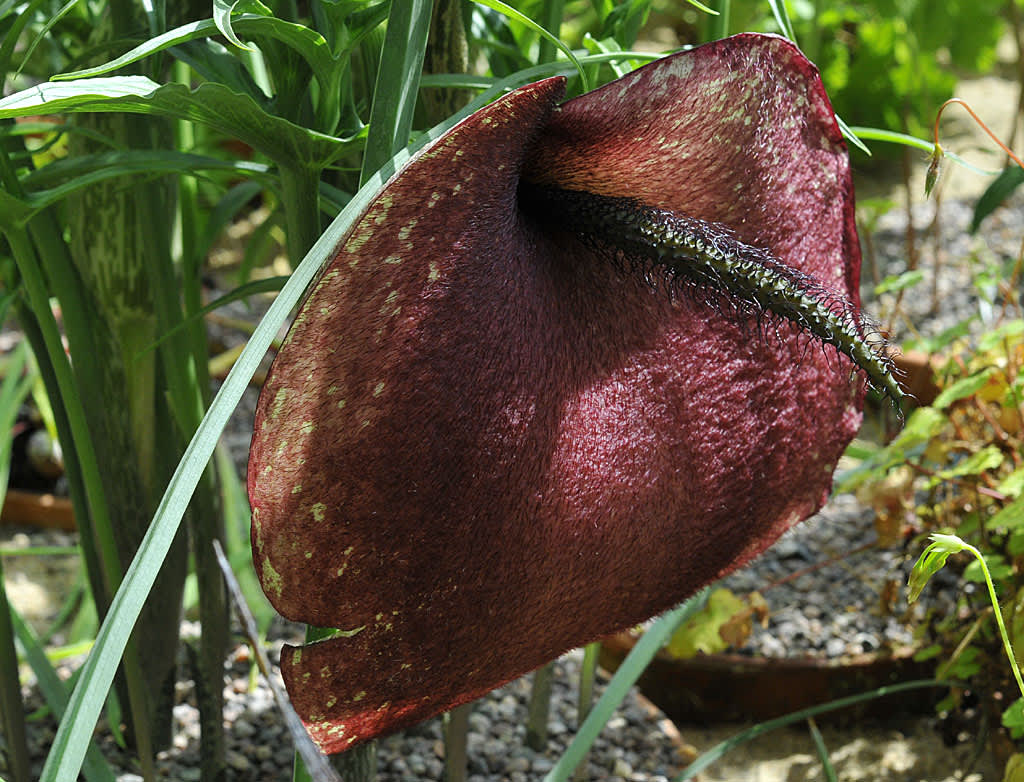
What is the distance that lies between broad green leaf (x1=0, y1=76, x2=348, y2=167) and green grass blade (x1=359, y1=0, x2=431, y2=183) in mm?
17

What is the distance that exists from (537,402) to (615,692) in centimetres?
25

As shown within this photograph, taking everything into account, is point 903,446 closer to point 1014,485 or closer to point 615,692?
point 1014,485

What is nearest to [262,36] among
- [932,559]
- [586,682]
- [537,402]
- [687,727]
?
[537,402]

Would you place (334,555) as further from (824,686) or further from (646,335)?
(824,686)

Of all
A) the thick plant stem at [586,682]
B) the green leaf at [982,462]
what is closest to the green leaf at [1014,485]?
the green leaf at [982,462]

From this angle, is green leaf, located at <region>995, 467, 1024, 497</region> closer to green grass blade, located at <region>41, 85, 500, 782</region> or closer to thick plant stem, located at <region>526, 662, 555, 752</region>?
thick plant stem, located at <region>526, 662, 555, 752</region>

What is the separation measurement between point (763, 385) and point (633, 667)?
0.62 feet

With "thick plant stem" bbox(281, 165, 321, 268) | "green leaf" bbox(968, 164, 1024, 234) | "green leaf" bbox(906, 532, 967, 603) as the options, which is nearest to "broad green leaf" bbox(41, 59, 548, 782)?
"thick plant stem" bbox(281, 165, 321, 268)

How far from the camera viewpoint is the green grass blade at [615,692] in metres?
0.52

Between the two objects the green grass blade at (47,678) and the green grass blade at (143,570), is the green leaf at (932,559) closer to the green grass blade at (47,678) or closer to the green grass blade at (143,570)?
the green grass blade at (143,570)

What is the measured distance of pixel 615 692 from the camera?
1.77ft

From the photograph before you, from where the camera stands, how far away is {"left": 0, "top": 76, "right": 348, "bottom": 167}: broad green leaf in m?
0.30

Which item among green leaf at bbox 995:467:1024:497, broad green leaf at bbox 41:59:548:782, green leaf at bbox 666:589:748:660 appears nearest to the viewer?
broad green leaf at bbox 41:59:548:782

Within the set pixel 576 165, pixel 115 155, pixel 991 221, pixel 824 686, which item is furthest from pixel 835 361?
pixel 991 221
